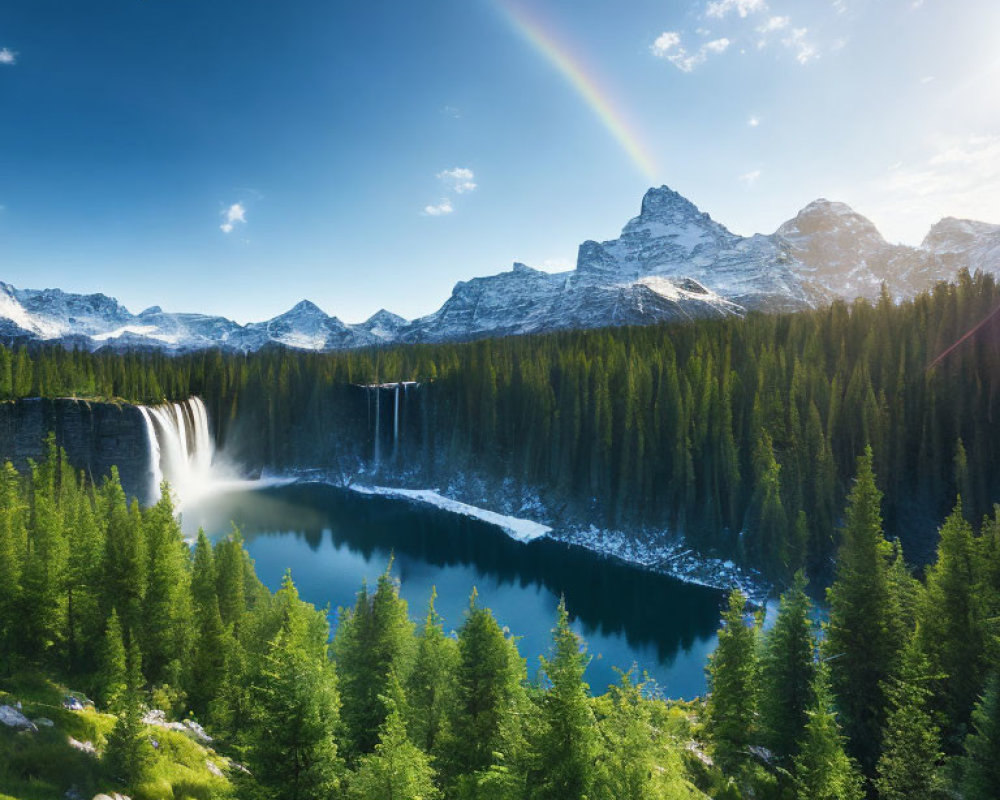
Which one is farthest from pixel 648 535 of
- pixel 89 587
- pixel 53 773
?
pixel 53 773

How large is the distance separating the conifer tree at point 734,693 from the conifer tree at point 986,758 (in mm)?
7301

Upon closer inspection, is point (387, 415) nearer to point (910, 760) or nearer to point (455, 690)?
point (455, 690)

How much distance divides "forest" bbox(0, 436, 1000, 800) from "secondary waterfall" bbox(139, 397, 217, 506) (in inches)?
1815

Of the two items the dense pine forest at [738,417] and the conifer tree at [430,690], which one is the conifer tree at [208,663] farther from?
the dense pine forest at [738,417]

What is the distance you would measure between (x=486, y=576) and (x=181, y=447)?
57.8 metres

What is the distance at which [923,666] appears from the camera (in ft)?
71.8

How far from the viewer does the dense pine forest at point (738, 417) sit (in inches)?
2218

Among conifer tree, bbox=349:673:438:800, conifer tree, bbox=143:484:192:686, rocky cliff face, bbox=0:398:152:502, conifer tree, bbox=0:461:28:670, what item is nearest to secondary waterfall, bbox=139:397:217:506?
rocky cliff face, bbox=0:398:152:502

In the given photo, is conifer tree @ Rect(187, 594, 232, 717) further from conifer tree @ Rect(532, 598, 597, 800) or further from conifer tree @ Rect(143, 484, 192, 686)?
conifer tree @ Rect(532, 598, 597, 800)

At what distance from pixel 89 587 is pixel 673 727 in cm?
2763

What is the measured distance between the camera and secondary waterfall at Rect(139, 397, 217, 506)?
7412 cm

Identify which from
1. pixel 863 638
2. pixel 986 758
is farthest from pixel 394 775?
pixel 863 638

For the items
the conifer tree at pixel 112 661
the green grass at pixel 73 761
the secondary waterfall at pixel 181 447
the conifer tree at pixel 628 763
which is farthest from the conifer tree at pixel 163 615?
the secondary waterfall at pixel 181 447

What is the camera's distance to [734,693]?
2402 cm
